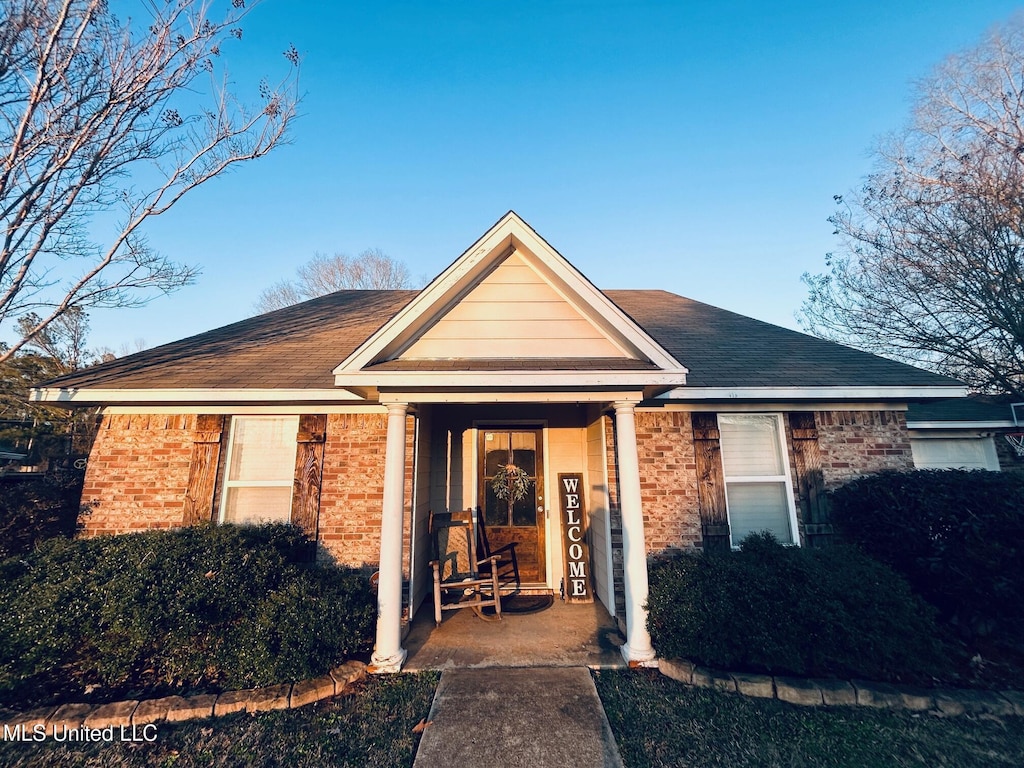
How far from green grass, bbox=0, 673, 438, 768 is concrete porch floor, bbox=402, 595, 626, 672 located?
2.59ft

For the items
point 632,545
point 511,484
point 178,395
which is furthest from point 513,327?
point 178,395

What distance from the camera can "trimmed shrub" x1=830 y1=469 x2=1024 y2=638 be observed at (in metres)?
4.22

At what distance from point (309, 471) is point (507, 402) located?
2.97 m

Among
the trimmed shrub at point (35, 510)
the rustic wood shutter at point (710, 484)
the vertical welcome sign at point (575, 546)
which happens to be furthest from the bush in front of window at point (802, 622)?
the trimmed shrub at point (35, 510)

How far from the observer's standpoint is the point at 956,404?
9461mm

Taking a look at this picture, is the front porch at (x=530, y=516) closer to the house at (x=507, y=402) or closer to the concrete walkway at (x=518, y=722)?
the house at (x=507, y=402)

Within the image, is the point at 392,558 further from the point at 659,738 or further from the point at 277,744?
the point at 659,738

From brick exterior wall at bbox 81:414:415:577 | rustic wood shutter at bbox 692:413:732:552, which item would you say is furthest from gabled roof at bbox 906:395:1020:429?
brick exterior wall at bbox 81:414:415:577

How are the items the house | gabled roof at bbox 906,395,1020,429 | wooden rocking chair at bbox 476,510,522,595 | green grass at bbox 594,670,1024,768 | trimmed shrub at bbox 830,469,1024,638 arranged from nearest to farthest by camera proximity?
green grass at bbox 594,670,1024,768 → trimmed shrub at bbox 830,469,1024,638 → the house → wooden rocking chair at bbox 476,510,522,595 → gabled roof at bbox 906,395,1020,429

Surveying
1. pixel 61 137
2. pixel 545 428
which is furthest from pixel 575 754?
pixel 61 137

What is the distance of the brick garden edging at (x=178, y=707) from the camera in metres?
3.51

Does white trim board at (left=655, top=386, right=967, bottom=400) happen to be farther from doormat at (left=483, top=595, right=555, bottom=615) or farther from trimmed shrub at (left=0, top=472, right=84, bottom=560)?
trimmed shrub at (left=0, top=472, right=84, bottom=560)

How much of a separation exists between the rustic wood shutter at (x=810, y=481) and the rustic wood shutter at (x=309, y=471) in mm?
6664

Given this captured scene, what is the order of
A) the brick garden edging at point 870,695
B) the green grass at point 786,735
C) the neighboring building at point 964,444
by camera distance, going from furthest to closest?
1. the neighboring building at point 964,444
2. the brick garden edging at point 870,695
3. the green grass at point 786,735
